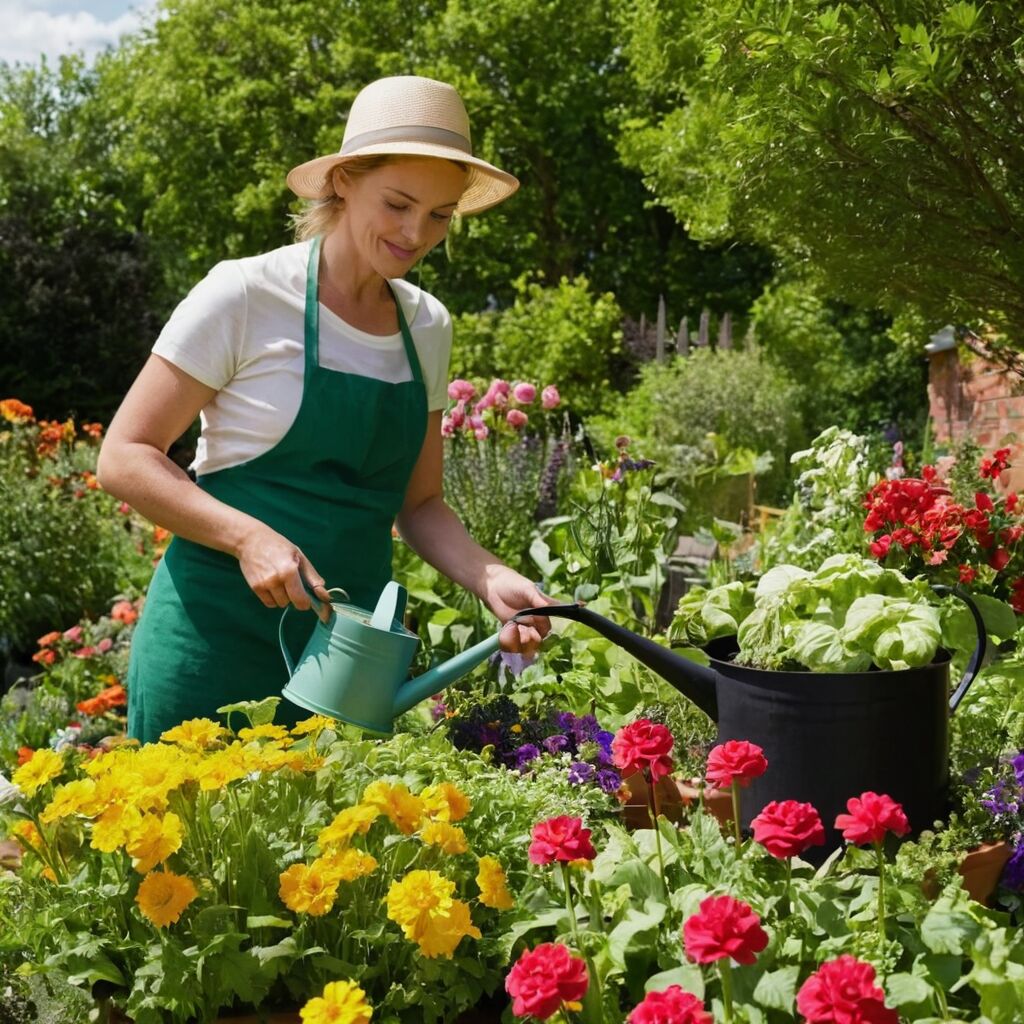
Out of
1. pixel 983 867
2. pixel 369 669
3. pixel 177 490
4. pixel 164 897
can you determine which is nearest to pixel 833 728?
pixel 983 867

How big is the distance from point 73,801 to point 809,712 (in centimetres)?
75

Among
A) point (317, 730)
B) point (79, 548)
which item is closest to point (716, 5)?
point (317, 730)

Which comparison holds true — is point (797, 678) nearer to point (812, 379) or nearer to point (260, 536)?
point (260, 536)

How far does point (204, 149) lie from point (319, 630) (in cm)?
1638

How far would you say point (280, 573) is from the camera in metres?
1.50

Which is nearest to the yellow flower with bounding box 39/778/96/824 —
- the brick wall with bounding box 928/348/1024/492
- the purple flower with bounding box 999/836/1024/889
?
the purple flower with bounding box 999/836/1024/889

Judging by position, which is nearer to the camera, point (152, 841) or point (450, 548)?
point (152, 841)

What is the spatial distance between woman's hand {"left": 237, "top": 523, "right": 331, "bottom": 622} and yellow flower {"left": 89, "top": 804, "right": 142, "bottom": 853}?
15.8 inches

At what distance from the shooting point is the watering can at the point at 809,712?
125 centimetres

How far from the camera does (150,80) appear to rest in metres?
16.5

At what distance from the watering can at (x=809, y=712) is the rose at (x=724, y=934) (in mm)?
399

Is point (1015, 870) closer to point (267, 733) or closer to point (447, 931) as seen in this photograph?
point (447, 931)

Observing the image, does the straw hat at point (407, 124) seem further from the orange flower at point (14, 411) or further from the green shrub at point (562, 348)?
the green shrub at point (562, 348)

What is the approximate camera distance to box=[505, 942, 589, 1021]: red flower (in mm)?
866
